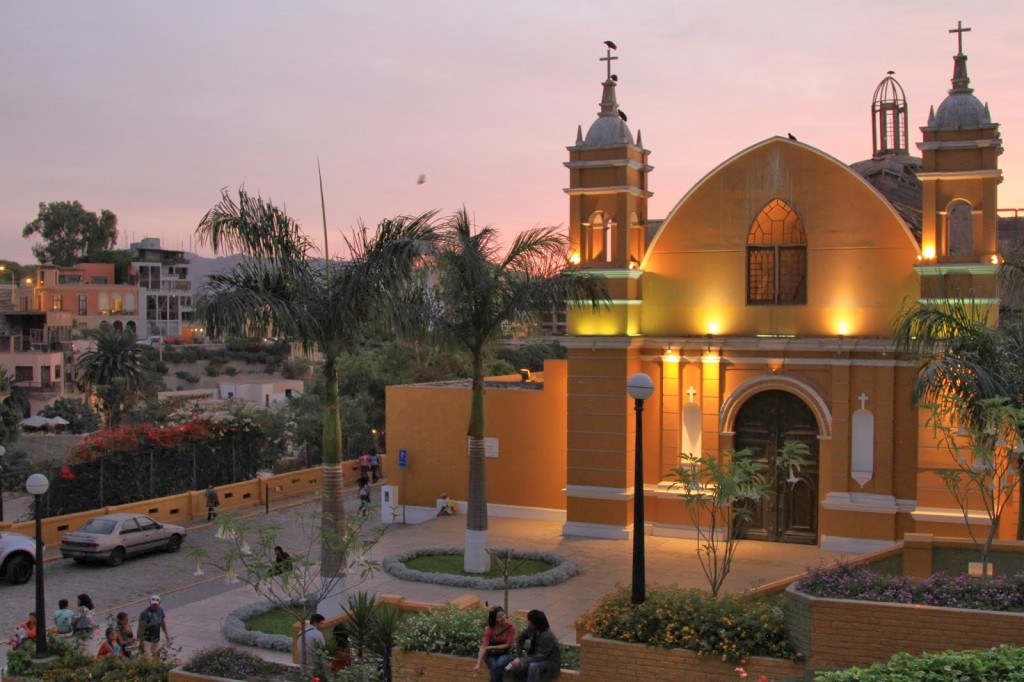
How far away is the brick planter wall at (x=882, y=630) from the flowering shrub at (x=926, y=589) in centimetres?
24

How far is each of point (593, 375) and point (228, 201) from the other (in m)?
10.5

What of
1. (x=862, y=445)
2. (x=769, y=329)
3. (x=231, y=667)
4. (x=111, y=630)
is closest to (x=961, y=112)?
(x=769, y=329)

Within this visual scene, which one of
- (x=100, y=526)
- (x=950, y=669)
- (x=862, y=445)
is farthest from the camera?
(x=100, y=526)

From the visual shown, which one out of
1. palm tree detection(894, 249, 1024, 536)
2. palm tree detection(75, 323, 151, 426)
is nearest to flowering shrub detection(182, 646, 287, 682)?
palm tree detection(894, 249, 1024, 536)

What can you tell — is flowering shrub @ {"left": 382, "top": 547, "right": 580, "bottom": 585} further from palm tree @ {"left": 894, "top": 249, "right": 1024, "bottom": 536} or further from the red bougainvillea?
the red bougainvillea

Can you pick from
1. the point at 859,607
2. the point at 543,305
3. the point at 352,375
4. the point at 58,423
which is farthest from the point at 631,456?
Result: the point at 58,423

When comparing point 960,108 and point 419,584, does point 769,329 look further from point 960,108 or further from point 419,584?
point 419,584

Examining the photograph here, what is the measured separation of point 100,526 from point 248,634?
7785 millimetres

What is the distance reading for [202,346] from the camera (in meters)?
91.5

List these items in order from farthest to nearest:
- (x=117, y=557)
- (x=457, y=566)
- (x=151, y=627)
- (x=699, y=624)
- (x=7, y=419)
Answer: (x=7, y=419), (x=117, y=557), (x=457, y=566), (x=151, y=627), (x=699, y=624)

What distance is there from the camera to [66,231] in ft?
367

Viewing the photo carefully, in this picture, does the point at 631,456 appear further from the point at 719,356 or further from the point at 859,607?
the point at 859,607

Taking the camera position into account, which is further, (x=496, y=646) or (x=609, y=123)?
(x=609, y=123)

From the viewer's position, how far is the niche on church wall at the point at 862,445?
22469 mm
